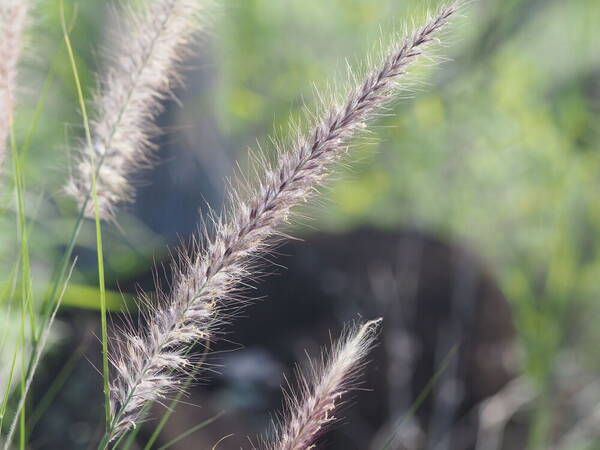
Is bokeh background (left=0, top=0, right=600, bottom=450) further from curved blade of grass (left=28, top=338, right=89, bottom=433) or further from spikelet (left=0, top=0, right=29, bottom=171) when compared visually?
spikelet (left=0, top=0, right=29, bottom=171)

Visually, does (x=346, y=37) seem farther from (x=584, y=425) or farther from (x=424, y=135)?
(x=584, y=425)

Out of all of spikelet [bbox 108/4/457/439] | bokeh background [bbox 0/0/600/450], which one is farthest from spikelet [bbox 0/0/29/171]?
bokeh background [bbox 0/0/600/450]

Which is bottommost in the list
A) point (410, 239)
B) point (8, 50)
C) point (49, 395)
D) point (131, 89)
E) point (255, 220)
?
point (410, 239)

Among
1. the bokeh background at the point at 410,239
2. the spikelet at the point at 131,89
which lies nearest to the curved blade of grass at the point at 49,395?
the bokeh background at the point at 410,239

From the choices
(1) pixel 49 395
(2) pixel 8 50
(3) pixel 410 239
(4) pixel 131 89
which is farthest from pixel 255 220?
(3) pixel 410 239

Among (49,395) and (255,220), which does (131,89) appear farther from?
(49,395)

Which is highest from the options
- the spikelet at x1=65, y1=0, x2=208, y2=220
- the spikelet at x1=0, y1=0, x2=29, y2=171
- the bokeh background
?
the spikelet at x1=0, y1=0, x2=29, y2=171
